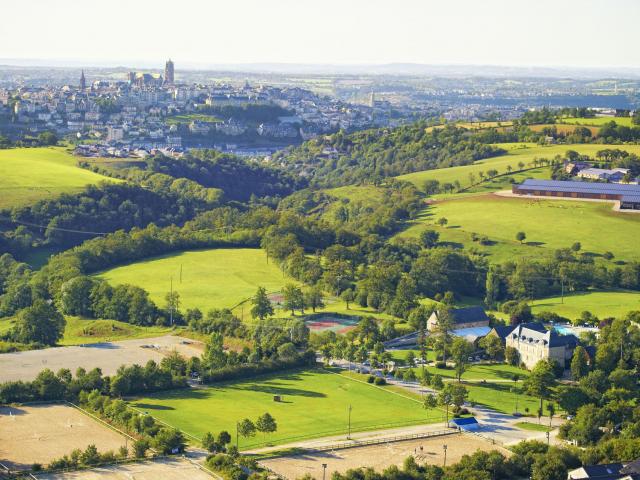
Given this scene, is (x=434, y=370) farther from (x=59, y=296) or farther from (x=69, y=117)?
(x=69, y=117)

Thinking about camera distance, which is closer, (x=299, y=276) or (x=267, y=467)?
(x=267, y=467)

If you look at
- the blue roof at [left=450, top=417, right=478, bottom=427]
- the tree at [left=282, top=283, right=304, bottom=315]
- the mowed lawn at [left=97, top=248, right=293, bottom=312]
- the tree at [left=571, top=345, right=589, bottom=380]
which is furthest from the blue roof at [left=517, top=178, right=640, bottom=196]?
the blue roof at [left=450, top=417, right=478, bottom=427]

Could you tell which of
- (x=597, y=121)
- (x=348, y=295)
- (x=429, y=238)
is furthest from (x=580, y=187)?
(x=597, y=121)

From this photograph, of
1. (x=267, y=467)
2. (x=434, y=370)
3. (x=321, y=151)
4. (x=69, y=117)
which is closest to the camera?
(x=267, y=467)

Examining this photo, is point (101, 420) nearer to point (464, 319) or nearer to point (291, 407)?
point (291, 407)

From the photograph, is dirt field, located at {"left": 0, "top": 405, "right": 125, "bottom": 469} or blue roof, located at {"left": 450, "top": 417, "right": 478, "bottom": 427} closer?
dirt field, located at {"left": 0, "top": 405, "right": 125, "bottom": 469}

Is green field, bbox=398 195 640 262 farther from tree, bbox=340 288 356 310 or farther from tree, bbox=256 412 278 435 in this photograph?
tree, bbox=256 412 278 435

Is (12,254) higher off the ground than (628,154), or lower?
lower

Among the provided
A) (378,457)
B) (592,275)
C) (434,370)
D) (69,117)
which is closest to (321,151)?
(69,117)
